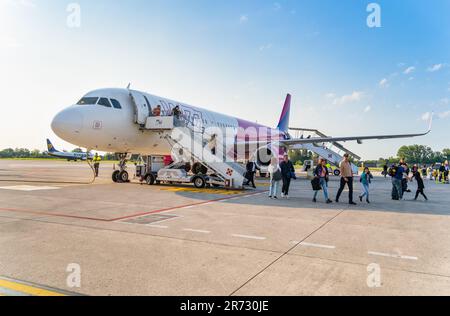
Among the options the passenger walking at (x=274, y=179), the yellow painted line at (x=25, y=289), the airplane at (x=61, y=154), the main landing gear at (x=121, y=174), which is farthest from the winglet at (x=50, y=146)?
the yellow painted line at (x=25, y=289)

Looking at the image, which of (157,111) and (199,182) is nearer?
(199,182)

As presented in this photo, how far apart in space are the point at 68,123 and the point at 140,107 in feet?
11.8

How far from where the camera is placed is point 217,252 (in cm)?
479

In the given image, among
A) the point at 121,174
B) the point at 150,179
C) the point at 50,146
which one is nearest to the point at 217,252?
the point at 150,179

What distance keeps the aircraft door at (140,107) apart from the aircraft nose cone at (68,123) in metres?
2.71

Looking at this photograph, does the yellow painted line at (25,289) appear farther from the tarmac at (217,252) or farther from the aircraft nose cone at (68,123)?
the aircraft nose cone at (68,123)

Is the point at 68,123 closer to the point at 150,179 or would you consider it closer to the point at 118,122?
the point at 118,122

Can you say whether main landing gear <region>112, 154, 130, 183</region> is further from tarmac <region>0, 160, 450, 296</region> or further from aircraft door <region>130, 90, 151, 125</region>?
tarmac <region>0, 160, 450, 296</region>

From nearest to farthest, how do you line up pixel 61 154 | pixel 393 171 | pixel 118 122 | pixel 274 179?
1. pixel 274 179
2. pixel 393 171
3. pixel 118 122
4. pixel 61 154

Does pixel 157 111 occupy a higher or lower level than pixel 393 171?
higher

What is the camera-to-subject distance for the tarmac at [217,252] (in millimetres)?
3504

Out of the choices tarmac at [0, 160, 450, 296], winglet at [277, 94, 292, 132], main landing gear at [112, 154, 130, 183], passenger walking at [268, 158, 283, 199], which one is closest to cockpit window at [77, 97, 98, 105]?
main landing gear at [112, 154, 130, 183]

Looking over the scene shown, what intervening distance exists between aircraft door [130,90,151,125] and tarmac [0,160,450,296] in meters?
7.65
